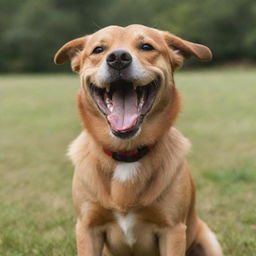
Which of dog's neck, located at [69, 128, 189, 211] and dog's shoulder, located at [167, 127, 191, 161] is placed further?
dog's shoulder, located at [167, 127, 191, 161]

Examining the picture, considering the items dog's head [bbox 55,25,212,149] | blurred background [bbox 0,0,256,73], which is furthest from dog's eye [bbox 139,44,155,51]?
blurred background [bbox 0,0,256,73]

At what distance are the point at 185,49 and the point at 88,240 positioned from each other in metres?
1.59

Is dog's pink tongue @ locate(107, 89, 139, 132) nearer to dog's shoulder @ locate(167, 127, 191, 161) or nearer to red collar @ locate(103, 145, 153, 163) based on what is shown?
red collar @ locate(103, 145, 153, 163)

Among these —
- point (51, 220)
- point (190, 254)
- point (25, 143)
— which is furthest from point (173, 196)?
point (25, 143)

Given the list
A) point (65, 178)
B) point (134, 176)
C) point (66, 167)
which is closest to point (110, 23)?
point (66, 167)

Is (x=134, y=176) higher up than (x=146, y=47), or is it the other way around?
(x=146, y=47)

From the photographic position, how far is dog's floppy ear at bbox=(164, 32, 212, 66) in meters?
3.88

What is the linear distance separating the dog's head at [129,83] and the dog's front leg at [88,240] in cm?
63

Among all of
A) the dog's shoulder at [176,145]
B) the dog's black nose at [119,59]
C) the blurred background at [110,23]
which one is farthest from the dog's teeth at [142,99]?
the blurred background at [110,23]

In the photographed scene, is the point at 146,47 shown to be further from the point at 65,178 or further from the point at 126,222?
the point at 65,178

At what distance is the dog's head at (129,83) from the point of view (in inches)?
137

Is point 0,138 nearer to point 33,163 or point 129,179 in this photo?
point 33,163

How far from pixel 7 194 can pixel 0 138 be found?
4.45m

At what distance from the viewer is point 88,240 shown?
362 cm
